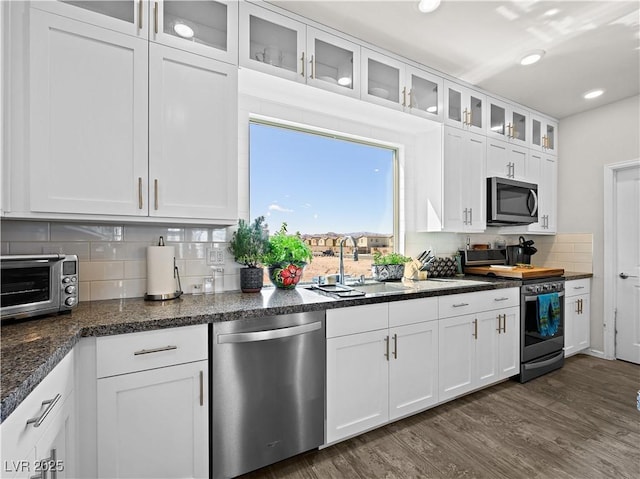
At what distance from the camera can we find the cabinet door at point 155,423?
1328 millimetres

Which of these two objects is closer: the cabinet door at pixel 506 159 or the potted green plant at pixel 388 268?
the potted green plant at pixel 388 268

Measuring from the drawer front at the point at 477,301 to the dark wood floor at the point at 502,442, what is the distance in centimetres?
71

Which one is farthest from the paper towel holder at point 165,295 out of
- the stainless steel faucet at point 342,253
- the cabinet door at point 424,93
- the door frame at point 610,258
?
the door frame at point 610,258

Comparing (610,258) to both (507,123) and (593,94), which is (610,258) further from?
(507,123)

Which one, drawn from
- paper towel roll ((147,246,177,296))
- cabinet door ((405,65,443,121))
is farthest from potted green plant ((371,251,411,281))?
paper towel roll ((147,246,177,296))

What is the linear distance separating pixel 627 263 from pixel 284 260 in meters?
3.62

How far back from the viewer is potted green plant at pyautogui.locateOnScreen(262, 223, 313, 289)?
2.23 metres

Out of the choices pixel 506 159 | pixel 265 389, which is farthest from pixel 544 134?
Answer: pixel 265 389

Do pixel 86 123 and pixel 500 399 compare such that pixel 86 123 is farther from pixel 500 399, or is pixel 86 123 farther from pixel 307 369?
pixel 500 399

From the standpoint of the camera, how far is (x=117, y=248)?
1.88 metres

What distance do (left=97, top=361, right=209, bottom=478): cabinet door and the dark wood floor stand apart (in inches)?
17.7

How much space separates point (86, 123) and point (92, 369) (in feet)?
3.56

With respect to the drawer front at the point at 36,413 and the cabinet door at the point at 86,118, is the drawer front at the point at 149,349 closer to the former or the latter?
the drawer front at the point at 36,413

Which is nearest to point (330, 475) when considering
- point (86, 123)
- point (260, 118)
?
point (86, 123)
